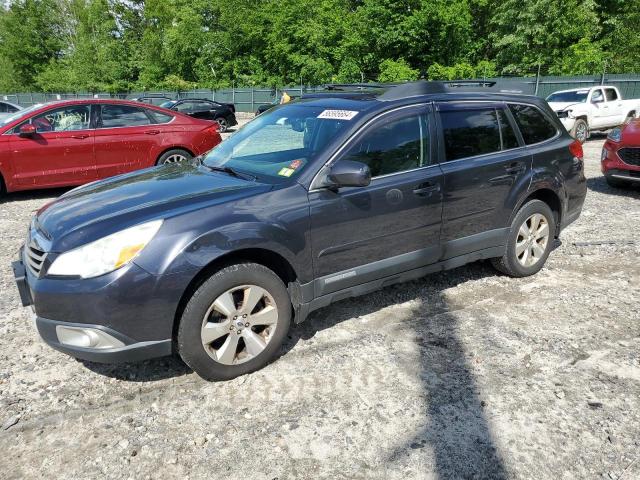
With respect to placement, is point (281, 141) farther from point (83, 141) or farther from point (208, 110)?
point (208, 110)

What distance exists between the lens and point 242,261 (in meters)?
3.11

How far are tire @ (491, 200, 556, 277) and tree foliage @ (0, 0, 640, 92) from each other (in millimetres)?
27452

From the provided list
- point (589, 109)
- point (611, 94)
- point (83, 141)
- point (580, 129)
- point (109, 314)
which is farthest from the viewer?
point (611, 94)

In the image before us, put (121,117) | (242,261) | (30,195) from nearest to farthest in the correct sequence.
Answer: (242,261), (121,117), (30,195)

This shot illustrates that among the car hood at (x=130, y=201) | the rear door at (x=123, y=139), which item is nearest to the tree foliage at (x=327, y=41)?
the rear door at (x=123, y=139)

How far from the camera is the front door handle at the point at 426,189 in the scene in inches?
147

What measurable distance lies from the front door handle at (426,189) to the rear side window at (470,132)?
0.30 m

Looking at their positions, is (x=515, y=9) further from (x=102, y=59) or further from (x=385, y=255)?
(x=102, y=59)

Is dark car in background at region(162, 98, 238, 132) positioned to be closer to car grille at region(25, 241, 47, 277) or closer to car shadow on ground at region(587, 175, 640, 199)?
car shadow on ground at region(587, 175, 640, 199)

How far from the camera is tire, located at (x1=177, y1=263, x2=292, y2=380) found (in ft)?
9.58

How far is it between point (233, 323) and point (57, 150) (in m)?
6.16

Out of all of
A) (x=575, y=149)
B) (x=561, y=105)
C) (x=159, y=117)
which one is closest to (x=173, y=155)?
(x=159, y=117)

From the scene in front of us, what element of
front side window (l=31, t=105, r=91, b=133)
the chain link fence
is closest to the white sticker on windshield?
the chain link fence

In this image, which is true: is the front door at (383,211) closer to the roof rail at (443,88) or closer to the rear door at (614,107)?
the roof rail at (443,88)
